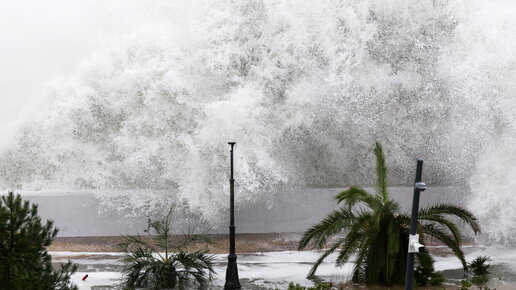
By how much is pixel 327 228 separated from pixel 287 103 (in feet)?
22.2

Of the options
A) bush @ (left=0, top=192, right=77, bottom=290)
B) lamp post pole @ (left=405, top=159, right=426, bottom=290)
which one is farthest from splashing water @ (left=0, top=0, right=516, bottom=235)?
bush @ (left=0, top=192, right=77, bottom=290)

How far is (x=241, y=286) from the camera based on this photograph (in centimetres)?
1622

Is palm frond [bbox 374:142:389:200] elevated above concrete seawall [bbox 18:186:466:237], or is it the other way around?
palm frond [bbox 374:142:389:200]

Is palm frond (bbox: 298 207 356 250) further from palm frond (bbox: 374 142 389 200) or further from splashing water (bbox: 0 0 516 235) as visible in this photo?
splashing water (bbox: 0 0 516 235)

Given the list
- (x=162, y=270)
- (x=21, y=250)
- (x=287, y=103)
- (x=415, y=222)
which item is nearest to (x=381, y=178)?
(x=162, y=270)

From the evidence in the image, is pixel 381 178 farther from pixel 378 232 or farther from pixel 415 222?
pixel 415 222

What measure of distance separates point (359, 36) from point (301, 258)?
662 centimetres

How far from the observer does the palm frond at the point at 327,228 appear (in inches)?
626

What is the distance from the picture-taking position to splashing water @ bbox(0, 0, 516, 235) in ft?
71.2

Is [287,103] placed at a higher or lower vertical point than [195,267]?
higher

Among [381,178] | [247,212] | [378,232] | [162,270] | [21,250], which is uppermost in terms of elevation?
[381,178]

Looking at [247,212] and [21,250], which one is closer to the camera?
[21,250]

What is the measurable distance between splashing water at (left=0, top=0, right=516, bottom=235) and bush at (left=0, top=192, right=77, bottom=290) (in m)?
11.0

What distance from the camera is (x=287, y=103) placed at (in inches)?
874
